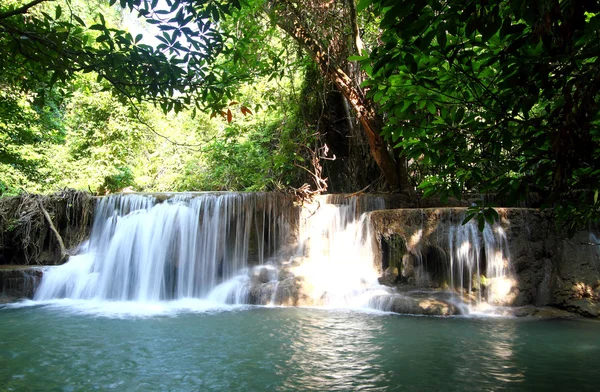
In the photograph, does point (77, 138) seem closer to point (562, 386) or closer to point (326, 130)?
point (326, 130)

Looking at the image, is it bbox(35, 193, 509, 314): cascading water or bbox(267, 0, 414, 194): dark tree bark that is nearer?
bbox(35, 193, 509, 314): cascading water

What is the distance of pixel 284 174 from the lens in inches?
487

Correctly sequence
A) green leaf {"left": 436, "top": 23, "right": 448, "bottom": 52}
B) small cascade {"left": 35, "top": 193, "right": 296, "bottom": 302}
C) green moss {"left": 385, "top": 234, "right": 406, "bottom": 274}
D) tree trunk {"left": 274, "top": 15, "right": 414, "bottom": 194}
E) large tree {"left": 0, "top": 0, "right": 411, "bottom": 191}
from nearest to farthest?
green leaf {"left": 436, "top": 23, "right": 448, "bottom": 52} → large tree {"left": 0, "top": 0, "right": 411, "bottom": 191} → green moss {"left": 385, "top": 234, "right": 406, "bottom": 274} → tree trunk {"left": 274, "top": 15, "right": 414, "bottom": 194} → small cascade {"left": 35, "top": 193, "right": 296, "bottom": 302}

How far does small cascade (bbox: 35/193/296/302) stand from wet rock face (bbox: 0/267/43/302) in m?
0.60

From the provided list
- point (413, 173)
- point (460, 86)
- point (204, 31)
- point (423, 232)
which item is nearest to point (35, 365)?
point (204, 31)

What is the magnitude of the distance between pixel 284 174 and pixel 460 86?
9.80 meters

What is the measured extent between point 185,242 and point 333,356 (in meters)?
6.57

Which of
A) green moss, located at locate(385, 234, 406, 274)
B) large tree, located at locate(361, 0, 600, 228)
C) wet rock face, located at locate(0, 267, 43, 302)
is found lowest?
wet rock face, located at locate(0, 267, 43, 302)

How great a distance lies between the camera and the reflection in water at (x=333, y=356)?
418 cm

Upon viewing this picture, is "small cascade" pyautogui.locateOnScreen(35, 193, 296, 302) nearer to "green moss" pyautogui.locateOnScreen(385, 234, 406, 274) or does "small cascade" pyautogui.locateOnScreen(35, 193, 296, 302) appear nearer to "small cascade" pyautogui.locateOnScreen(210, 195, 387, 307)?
"small cascade" pyautogui.locateOnScreen(210, 195, 387, 307)

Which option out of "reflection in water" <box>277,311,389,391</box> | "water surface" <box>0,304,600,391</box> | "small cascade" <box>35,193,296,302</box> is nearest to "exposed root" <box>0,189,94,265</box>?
"small cascade" <box>35,193,296,302</box>

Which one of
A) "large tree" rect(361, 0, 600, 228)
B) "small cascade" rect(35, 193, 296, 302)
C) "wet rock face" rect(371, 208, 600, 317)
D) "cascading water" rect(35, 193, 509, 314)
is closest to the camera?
"large tree" rect(361, 0, 600, 228)

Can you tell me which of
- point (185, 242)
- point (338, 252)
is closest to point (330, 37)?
point (338, 252)

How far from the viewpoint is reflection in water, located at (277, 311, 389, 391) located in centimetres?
418
